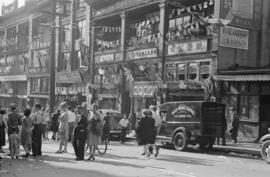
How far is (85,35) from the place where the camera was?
4056 cm

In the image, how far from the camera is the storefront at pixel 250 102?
23.7 meters

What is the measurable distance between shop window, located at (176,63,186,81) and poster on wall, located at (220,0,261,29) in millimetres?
4608

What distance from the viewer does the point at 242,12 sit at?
26469mm

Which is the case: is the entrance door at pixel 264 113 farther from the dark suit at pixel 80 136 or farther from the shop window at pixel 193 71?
the dark suit at pixel 80 136

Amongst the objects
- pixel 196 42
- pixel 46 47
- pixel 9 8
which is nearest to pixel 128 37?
pixel 196 42

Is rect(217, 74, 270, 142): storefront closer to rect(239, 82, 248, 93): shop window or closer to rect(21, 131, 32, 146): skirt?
rect(239, 82, 248, 93): shop window

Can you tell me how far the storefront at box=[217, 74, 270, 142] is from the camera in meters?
23.7

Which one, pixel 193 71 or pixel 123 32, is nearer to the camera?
pixel 193 71

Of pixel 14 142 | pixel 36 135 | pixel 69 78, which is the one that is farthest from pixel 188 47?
pixel 14 142

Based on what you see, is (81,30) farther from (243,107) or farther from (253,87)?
(253,87)

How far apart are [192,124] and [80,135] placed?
6.54m

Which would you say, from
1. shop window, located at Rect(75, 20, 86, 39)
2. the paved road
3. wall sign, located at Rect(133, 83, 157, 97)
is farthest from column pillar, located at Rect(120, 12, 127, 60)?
the paved road

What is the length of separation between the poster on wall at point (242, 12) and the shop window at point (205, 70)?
2.92 meters

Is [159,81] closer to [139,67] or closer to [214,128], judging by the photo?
[139,67]
